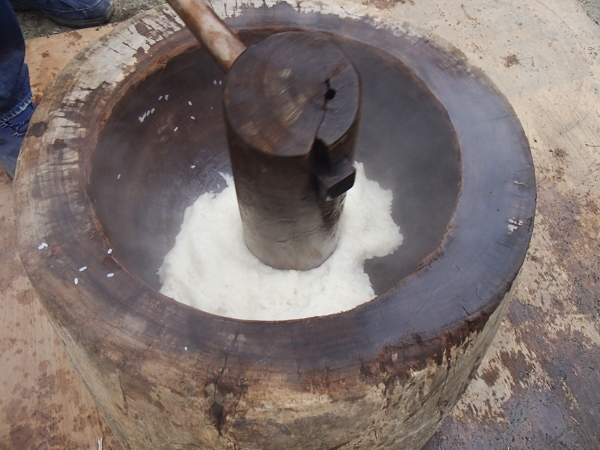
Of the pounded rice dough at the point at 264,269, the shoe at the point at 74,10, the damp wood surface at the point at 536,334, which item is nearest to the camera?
the pounded rice dough at the point at 264,269

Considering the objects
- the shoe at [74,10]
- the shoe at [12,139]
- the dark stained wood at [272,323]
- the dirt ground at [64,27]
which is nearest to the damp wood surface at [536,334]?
the shoe at [12,139]

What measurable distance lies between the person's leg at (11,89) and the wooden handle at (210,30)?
3.96 ft

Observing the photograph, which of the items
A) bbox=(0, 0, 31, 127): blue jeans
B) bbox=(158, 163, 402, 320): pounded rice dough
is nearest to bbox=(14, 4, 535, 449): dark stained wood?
bbox=(158, 163, 402, 320): pounded rice dough

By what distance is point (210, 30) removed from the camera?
1.12m

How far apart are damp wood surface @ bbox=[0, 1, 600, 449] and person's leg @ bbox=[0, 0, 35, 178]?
13cm

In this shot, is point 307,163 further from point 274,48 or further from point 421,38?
point 421,38

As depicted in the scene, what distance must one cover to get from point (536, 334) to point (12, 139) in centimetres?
221

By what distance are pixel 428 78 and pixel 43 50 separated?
1928 mm

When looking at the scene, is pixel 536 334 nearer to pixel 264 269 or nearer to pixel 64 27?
pixel 264 269

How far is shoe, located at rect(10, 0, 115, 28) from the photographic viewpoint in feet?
9.05

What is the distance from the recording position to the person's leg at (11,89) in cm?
195

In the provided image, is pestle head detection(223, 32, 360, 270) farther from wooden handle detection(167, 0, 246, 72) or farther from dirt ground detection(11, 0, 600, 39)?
dirt ground detection(11, 0, 600, 39)

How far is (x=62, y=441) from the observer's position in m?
1.54

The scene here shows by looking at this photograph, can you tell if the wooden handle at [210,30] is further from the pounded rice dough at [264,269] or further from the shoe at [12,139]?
the shoe at [12,139]
